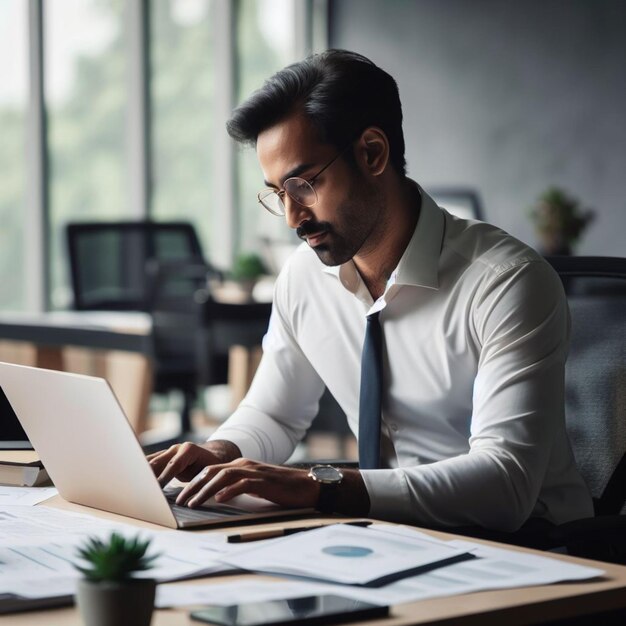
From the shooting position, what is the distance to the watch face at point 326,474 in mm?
1421

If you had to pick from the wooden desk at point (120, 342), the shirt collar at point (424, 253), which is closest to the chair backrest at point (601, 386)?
the shirt collar at point (424, 253)

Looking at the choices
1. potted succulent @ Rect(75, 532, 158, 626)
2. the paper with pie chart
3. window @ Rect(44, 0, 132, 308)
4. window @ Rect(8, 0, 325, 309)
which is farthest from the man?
window @ Rect(44, 0, 132, 308)

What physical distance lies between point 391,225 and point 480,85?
5430 mm

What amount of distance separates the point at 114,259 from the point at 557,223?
2.24 m

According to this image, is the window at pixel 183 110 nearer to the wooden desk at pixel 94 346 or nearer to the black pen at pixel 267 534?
the wooden desk at pixel 94 346

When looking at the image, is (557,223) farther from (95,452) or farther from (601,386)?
(95,452)

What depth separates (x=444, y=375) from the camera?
1.75 m

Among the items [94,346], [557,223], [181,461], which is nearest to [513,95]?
[557,223]

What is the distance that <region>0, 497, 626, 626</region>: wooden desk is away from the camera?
0.96m

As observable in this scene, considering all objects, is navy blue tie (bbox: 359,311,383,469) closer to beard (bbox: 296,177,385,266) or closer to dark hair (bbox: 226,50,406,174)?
beard (bbox: 296,177,385,266)

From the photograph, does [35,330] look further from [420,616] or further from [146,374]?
[420,616]

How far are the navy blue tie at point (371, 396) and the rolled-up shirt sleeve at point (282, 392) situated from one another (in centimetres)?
20

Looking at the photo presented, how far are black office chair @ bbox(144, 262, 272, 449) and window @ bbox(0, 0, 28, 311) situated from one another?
1.39m

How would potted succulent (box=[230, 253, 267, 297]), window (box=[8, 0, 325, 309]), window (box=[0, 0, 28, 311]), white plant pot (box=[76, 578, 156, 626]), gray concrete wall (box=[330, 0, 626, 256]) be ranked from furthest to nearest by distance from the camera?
gray concrete wall (box=[330, 0, 626, 256]) → window (box=[8, 0, 325, 309]) → window (box=[0, 0, 28, 311]) → potted succulent (box=[230, 253, 267, 297]) → white plant pot (box=[76, 578, 156, 626])
